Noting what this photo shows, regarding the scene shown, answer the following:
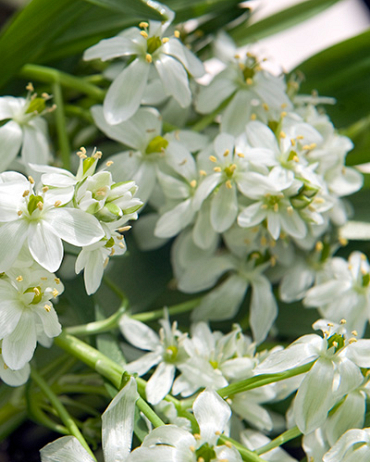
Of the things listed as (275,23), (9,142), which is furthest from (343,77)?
(9,142)

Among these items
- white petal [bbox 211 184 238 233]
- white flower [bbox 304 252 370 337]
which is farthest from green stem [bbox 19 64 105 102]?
white flower [bbox 304 252 370 337]

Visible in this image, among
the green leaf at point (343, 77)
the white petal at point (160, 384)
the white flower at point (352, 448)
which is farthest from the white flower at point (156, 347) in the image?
the green leaf at point (343, 77)

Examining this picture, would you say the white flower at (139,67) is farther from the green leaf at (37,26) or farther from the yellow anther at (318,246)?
the yellow anther at (318,246)

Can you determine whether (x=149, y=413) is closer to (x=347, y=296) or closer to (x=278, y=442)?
(x=278, y=442)

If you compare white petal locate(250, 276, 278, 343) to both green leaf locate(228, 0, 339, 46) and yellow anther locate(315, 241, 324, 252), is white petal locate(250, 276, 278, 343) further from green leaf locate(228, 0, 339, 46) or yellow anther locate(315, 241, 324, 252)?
green leaf locate(228, 0, 339, 46)

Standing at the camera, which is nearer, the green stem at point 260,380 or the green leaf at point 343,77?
the green stem at point 260,380

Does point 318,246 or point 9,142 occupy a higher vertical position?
point 9,142
